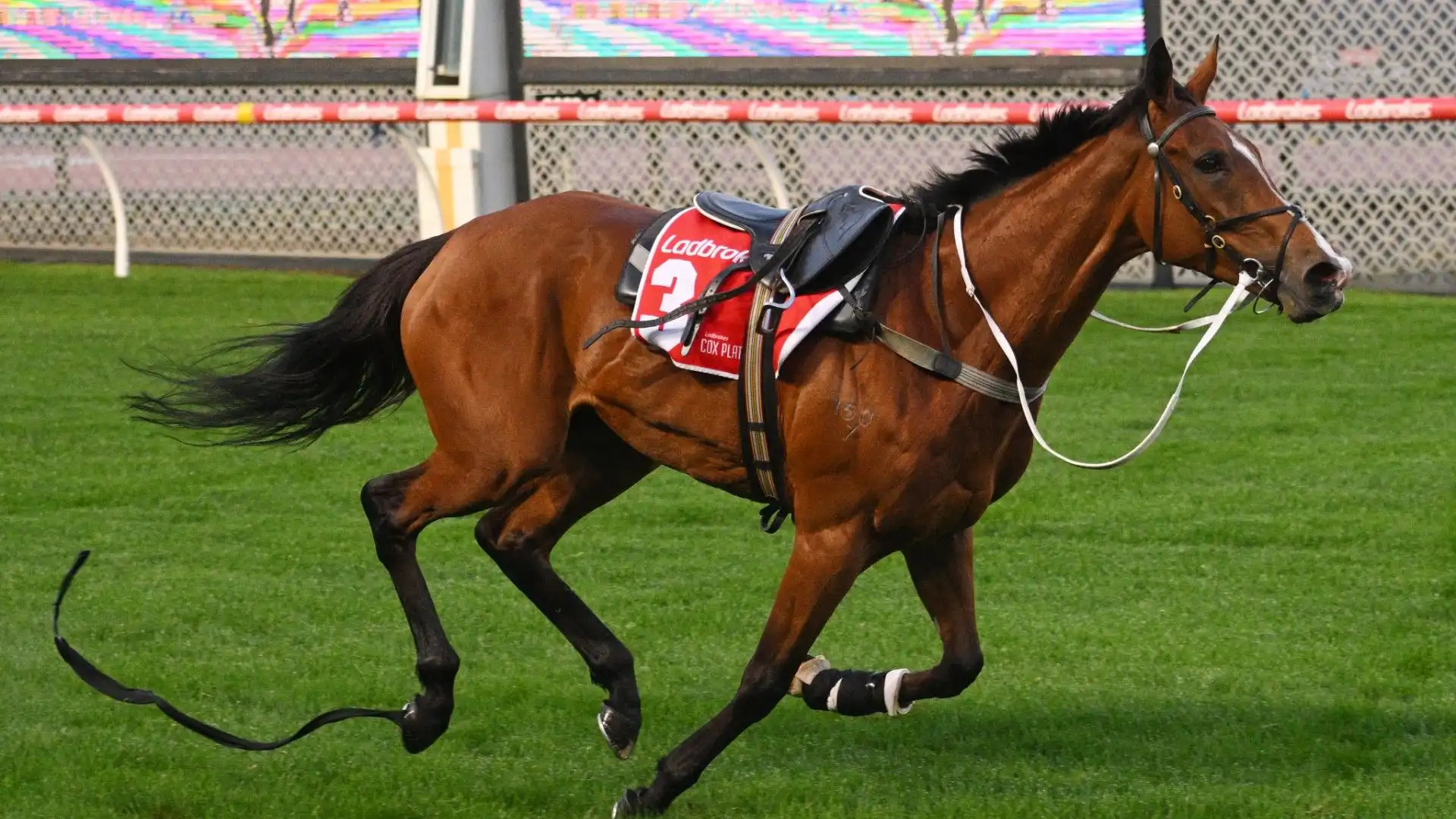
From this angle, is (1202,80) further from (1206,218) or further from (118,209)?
(118,209)

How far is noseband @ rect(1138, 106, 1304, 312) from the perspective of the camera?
3906mm

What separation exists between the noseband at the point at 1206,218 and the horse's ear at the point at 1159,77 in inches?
1.8

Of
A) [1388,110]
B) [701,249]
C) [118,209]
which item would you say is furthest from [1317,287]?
[118,209]

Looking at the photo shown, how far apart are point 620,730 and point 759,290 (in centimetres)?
118

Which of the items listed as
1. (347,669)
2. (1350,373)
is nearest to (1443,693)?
(347,669)

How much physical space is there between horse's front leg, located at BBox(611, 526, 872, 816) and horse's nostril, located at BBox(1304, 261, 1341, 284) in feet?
3.64

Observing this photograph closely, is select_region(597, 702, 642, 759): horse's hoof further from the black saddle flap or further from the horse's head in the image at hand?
the horse's head

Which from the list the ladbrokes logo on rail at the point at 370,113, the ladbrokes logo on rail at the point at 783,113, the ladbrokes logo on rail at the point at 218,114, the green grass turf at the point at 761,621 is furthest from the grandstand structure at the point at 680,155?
the green grass turf at the point at 761,621

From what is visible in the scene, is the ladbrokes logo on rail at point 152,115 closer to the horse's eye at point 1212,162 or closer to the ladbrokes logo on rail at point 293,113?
the ladbrokes logo on rail at point 293,113

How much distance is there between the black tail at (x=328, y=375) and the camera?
5.24 meters

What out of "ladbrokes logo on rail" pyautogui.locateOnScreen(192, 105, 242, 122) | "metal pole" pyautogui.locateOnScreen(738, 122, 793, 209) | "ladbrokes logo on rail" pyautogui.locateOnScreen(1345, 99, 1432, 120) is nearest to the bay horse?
"ladbrokes logo on rail" pyautogui.locateOnScreen(1345, 99, 1432, 120)

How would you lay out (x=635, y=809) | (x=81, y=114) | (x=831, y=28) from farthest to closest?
(x=831, y=28)
(x=81, y=114)
(x=635, y=809)

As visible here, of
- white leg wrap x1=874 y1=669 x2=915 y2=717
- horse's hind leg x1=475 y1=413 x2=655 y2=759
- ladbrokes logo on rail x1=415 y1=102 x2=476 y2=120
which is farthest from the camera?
ladbrokes logo on rail x1=415 y1=102 x2=476 y2=120

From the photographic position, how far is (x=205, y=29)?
45.0ft
